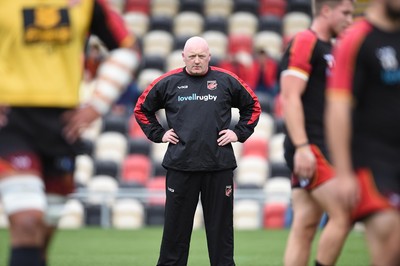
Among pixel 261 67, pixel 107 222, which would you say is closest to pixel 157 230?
pixel 107 222

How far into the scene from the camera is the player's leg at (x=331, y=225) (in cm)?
667

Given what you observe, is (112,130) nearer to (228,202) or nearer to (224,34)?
(224,34)

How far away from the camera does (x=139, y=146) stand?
18.8m

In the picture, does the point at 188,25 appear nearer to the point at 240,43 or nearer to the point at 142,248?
the point at 240,43

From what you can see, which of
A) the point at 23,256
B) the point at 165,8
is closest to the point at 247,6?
the point at 165,8

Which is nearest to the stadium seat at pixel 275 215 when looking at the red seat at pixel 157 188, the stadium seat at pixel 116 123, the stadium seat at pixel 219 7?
the red seat at pixel 157 188

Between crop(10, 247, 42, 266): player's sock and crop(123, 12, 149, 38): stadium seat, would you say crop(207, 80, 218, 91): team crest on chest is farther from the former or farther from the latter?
crop(123, 12, 149, 38): stadium seat

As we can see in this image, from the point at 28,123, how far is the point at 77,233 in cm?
985

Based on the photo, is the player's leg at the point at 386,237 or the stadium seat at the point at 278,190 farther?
the stadium seat at the point at 278,190

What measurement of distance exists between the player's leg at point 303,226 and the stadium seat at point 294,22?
1534cm

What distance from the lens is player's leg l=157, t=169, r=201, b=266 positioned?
842 cm

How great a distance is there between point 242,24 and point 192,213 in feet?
47.4

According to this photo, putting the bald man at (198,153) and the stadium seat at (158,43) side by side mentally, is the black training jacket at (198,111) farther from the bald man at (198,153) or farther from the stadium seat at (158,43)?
the stadium seat at (158,43)

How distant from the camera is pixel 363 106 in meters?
5.30
